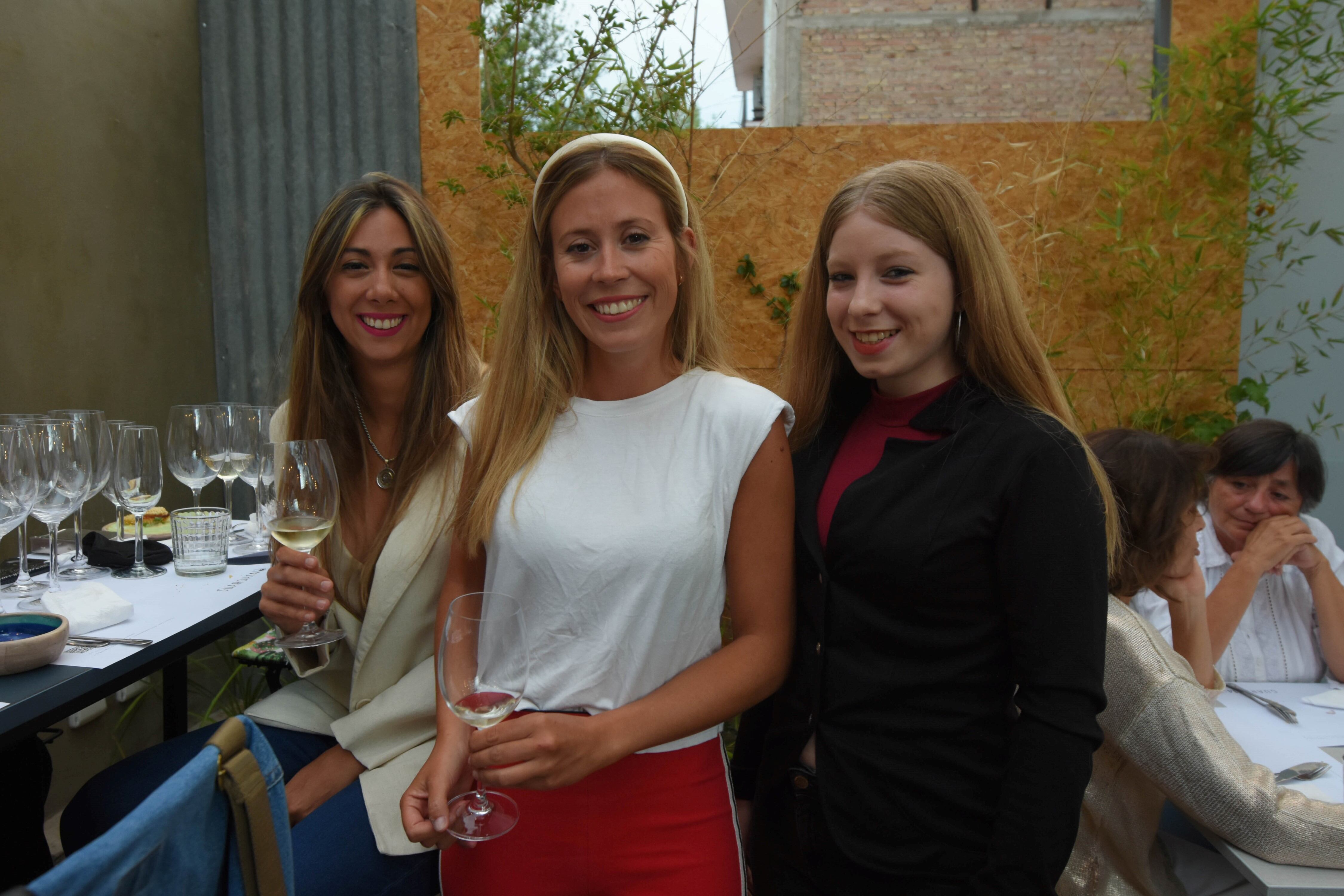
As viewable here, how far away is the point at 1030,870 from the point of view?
3.83 feet

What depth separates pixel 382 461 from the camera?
196 cm

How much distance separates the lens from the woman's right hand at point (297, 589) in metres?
1.60

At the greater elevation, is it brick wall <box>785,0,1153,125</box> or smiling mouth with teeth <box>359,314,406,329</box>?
brick wall <box>785,0,1153,125</box>

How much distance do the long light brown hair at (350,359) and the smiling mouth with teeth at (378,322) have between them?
11cm

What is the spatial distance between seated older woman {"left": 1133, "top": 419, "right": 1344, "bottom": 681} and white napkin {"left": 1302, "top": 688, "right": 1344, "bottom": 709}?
0.17 m

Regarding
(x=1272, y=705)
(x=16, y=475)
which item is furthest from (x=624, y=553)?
(x=1272, y=705)

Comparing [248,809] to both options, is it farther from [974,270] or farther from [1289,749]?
[1289,749]

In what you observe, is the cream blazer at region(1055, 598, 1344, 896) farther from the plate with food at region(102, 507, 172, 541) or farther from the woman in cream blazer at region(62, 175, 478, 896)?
the plate with food at region(102, 507, 172, 541)

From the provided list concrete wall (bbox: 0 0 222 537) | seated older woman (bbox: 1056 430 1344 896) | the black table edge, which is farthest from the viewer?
concrete wall (bbox: 0 0 222 537)

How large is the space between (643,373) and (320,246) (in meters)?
0.88

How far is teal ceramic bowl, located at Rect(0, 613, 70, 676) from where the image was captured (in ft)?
4.71

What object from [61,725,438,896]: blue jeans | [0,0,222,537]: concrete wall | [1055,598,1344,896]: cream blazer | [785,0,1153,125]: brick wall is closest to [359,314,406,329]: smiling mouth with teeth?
[61,725,438,896]: blue jeans

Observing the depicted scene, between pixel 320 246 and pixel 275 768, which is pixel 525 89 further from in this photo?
pixel 275 768

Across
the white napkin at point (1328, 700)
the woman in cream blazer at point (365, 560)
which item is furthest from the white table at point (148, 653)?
the white napkin at point (1328, 700)
